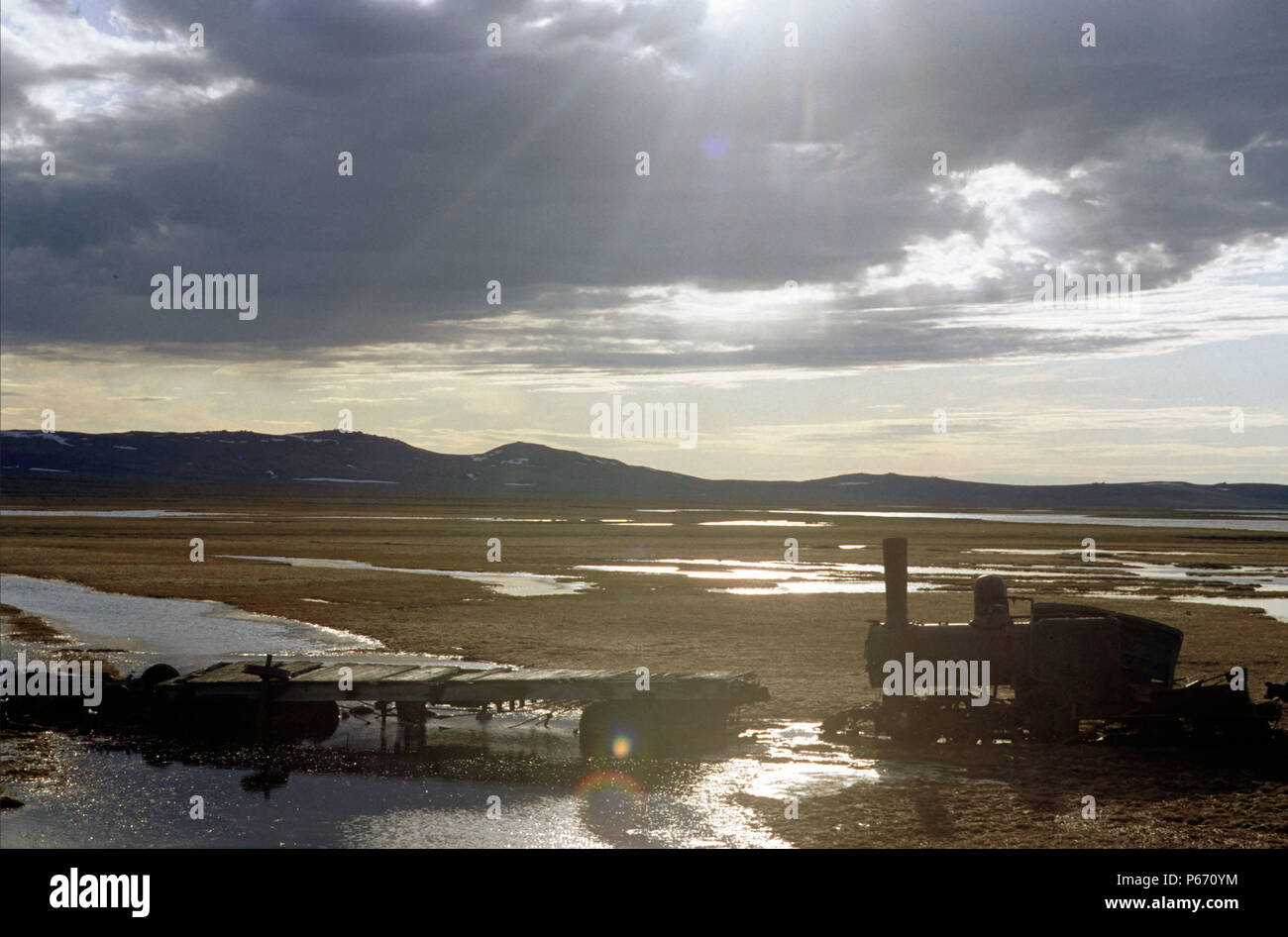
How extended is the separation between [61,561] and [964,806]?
62.5m

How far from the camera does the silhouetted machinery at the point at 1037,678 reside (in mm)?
21750

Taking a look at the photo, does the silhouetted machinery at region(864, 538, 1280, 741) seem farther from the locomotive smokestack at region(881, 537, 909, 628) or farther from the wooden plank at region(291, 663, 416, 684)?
the wooden plank at region(291, 663, 416, 684)

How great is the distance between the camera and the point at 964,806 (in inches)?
701

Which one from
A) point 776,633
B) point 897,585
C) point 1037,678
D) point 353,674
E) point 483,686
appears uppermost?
point 897,585

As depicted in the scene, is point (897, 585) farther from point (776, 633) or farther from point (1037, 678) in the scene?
point (776, 633)

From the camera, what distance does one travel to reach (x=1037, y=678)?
2225 cm

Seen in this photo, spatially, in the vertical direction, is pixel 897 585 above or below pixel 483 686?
above

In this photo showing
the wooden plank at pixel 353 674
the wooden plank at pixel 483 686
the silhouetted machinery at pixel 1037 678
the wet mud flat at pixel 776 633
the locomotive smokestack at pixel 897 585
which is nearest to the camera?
the wet mud flat at pixel 776 633

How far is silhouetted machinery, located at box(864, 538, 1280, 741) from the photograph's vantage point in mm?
21750

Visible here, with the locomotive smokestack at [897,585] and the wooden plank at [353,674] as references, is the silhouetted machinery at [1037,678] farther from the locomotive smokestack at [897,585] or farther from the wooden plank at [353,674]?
the wooden plank at [353,674]

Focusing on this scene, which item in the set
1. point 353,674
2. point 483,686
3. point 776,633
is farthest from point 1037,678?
point 776,633

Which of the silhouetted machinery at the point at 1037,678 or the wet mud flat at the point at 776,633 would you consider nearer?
the wet mud flat at the point at 776,633

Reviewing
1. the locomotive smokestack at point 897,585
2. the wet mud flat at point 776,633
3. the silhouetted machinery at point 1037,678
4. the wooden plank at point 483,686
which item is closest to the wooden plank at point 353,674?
the wooden plank at point 483,686

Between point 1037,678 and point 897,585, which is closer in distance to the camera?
point 1037,678
